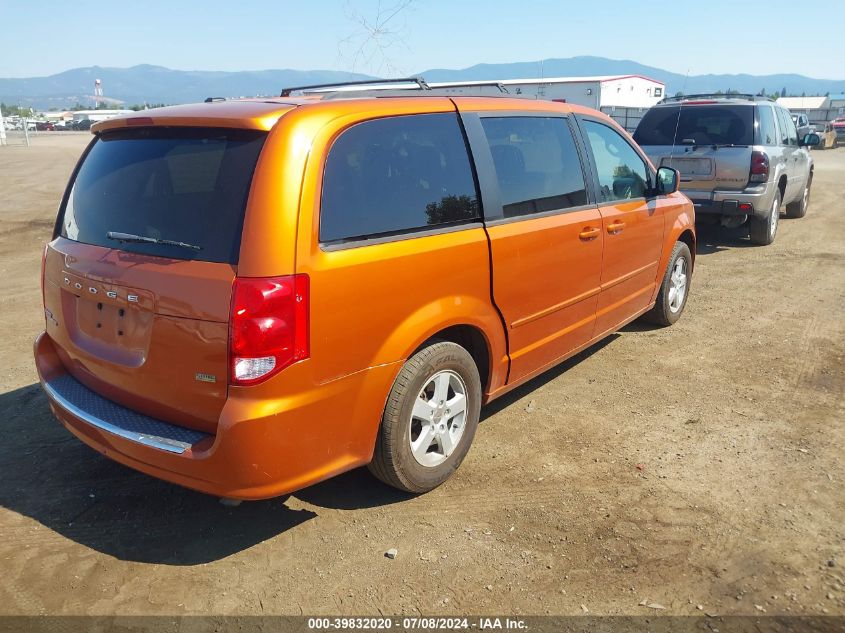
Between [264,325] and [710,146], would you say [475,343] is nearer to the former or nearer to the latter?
[264,325]

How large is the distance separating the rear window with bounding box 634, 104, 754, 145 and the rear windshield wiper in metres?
8.19

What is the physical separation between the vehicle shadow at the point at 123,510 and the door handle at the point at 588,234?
2.37 meters

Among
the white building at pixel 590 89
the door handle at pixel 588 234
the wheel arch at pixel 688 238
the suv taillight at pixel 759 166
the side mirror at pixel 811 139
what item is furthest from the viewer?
the white building at pixel 590 89

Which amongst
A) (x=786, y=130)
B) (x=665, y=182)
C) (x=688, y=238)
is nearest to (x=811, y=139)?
(x=786, y=130)

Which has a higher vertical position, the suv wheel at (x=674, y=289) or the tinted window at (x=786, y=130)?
the tinted window at (x=786, y=130)

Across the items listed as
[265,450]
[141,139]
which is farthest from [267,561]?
[141,139]

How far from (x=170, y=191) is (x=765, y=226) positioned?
9.04m

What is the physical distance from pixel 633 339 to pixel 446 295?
3.17m

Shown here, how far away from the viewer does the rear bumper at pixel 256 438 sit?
2.59 meters

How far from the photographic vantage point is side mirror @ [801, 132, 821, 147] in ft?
34.8

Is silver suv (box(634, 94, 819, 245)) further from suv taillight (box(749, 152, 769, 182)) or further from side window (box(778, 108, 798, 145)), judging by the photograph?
side window (box(778, 108, 798, 145))

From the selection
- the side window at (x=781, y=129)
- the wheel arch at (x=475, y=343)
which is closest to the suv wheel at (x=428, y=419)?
the wheel arch at (x=475, y=343)

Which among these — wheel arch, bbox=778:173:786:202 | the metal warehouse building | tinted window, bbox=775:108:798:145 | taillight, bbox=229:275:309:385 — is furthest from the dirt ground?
the metal warehouse building

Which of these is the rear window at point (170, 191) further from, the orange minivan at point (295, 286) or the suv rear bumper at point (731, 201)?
the suv rear bumper at point (731, 201)
